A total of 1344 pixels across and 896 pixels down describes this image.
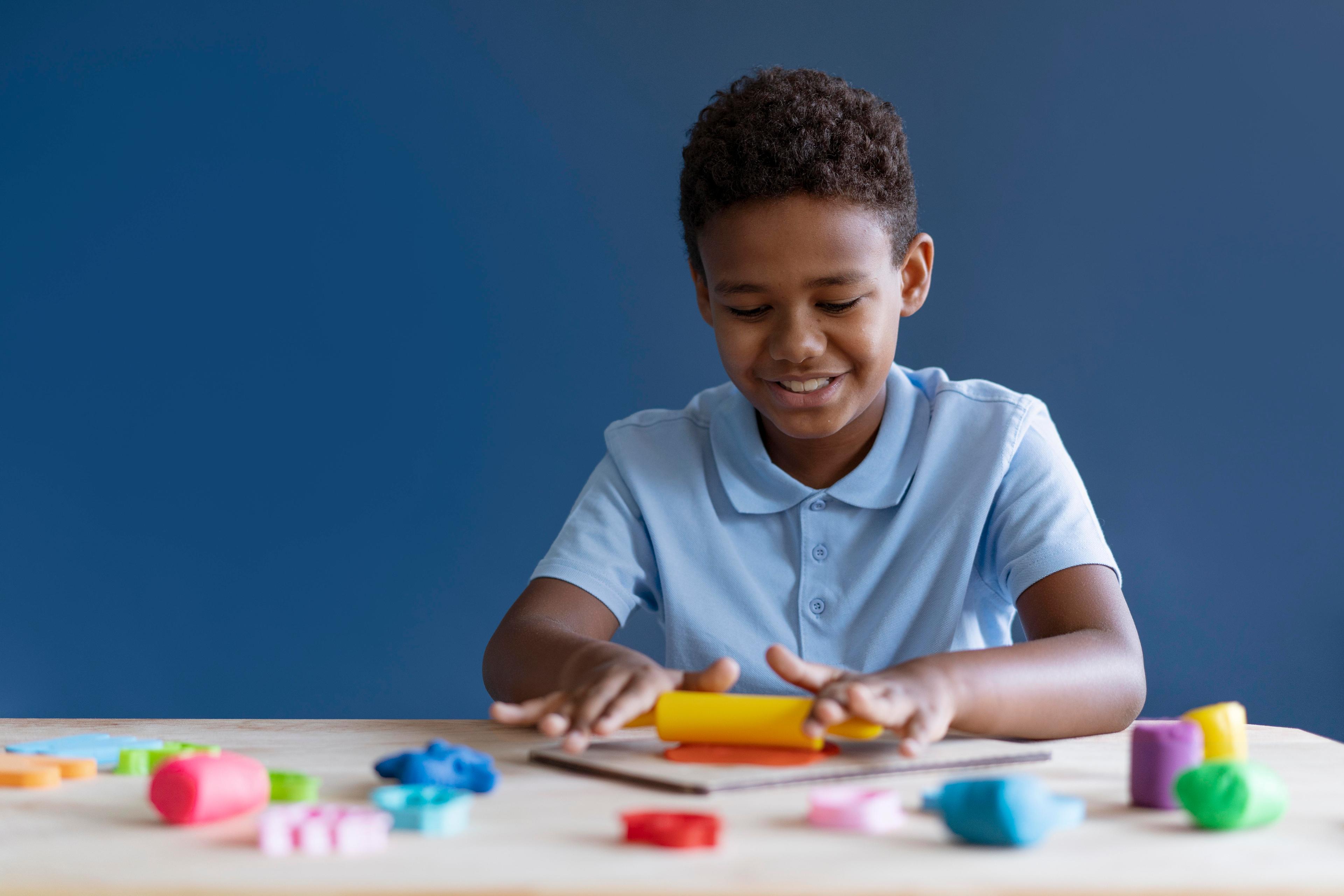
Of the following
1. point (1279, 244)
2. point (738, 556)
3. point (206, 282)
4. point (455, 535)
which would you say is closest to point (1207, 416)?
point (1279, 244)

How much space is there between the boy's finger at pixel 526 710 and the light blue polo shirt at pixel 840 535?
31cm

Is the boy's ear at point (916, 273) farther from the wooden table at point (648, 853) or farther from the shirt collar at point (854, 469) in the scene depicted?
the wooden table at point (648, 853)

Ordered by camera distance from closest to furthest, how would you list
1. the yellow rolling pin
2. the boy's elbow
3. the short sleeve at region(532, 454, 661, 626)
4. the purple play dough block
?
1. the purple play dough block
2. the yellow rolling pin
3. the boy's elbow
4. the short sleeve at region(532, 454, 661, 626)

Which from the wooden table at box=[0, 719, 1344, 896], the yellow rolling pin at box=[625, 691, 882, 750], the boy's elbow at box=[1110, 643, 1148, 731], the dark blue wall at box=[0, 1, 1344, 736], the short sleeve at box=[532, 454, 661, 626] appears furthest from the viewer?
the dark blue wall at box=[0, 1, 1344, 736]

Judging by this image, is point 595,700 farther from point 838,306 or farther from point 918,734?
point 838,306

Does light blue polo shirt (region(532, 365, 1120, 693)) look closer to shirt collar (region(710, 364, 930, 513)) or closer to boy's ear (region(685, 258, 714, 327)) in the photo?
shirt collar (region(710, 364, 930, 513))

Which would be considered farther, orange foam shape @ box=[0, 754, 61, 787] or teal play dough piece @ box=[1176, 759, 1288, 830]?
orange foam shape @ box=[0, 754, 61, 787]

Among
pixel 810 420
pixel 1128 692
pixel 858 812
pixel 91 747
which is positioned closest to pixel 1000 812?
pixel 858 812

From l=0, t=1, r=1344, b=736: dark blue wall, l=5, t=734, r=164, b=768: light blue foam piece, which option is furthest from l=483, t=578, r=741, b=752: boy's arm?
l=0, t=1, r=1344, b=736: dark blue wall

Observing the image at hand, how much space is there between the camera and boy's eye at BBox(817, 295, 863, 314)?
3.18 feet

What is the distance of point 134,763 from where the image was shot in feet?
2.05

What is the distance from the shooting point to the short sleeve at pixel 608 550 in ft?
3.43

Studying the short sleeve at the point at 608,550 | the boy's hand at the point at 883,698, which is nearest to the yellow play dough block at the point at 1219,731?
the boy's hand at the point at 883,698

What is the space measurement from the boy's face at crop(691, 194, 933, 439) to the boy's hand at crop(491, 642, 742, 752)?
0.34 meters
